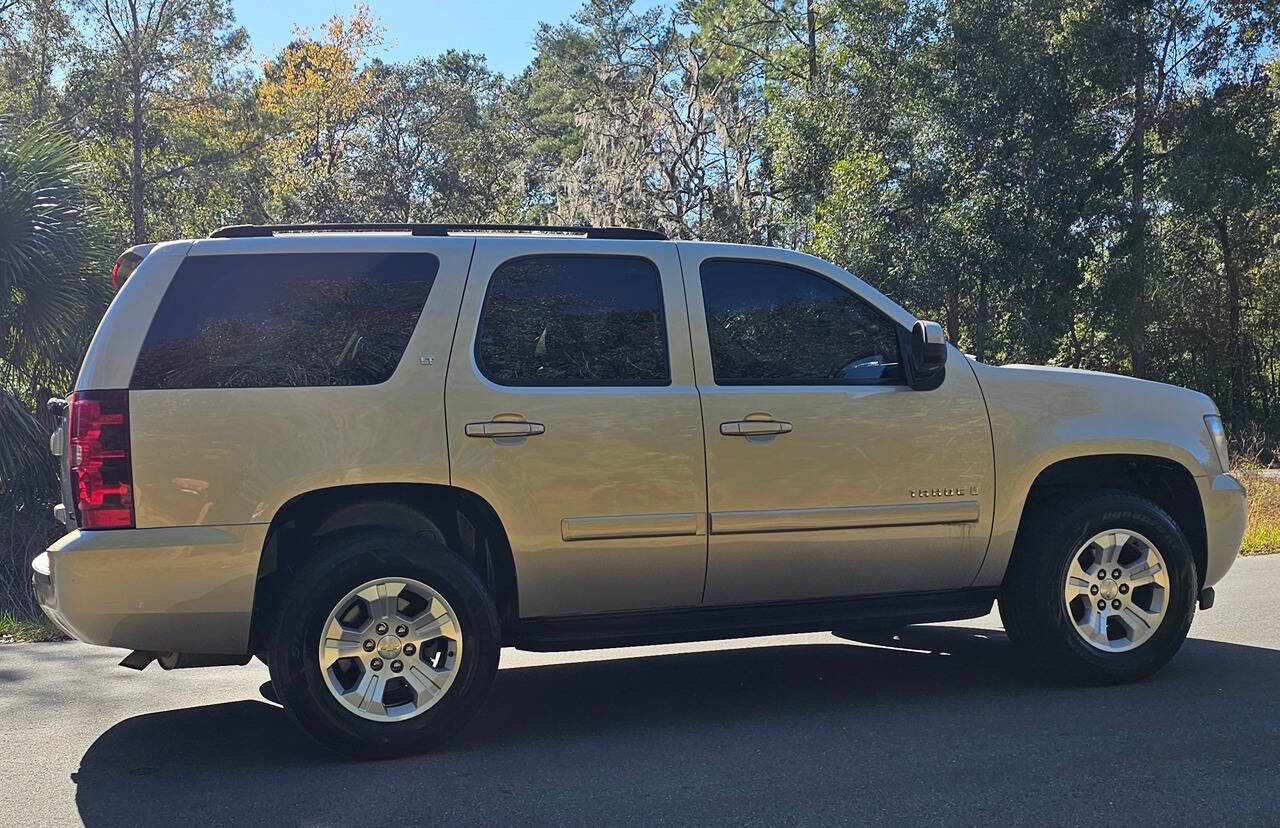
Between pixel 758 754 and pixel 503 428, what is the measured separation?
1.60m

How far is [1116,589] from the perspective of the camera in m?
5.70

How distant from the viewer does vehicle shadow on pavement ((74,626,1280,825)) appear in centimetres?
407

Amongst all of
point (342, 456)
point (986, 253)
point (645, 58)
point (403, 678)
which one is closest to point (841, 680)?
point (403, 678)

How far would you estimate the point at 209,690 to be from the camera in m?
6.12

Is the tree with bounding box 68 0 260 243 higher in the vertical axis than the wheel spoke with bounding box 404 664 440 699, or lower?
higher

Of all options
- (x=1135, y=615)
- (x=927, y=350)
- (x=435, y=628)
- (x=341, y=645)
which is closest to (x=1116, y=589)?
(x=1135, y=615)

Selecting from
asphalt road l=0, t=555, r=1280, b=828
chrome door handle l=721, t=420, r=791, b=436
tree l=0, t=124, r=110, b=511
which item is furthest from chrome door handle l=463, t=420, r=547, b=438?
tree l=0, t=124, r=110, b=511

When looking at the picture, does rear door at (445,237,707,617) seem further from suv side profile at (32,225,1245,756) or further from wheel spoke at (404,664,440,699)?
wheel spoke at (404,664,440,699)

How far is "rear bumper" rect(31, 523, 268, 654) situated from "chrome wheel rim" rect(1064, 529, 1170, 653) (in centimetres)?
362

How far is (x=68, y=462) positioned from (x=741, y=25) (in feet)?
105

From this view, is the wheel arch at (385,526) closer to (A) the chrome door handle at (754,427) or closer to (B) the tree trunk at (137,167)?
(A) the chrome door handle at (754,427)

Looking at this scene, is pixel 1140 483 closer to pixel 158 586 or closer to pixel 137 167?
pixel 158 586

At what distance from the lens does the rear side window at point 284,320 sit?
186 inches

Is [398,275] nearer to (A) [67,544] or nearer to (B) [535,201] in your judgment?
(A) [67,544]
